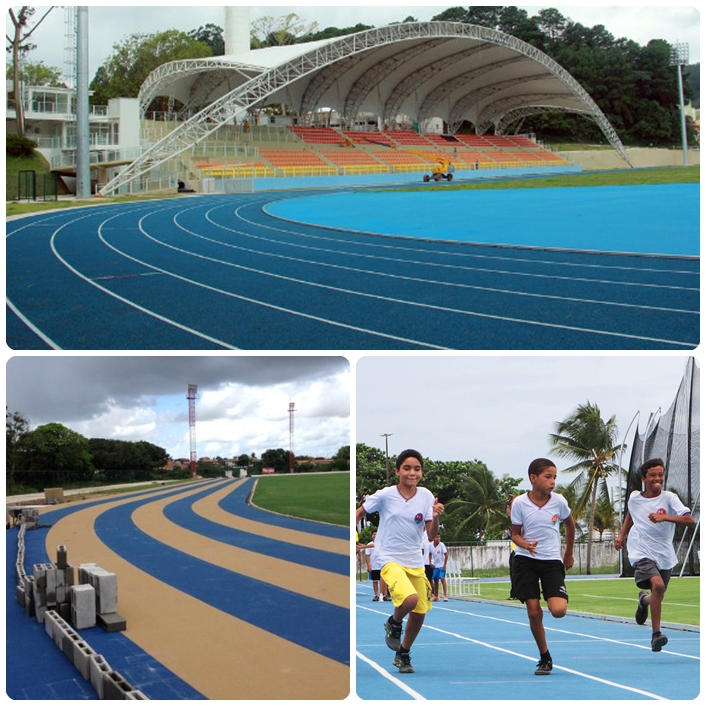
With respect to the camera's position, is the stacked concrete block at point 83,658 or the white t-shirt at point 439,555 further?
the white t-shirt at point 439,555

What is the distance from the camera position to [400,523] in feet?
15.7

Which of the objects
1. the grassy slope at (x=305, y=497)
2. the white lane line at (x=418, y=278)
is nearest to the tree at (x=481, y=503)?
the grassy slope at (x=305, y=497)

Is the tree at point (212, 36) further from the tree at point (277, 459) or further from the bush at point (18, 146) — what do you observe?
the tree at point (277, 459)

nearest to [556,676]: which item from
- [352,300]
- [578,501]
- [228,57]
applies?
[578,501]

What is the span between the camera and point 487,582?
775cm

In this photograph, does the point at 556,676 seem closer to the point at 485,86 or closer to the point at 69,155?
the point at 69,155

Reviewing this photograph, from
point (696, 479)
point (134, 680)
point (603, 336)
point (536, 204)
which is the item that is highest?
point (536, 204)

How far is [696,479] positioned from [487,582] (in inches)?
83.2

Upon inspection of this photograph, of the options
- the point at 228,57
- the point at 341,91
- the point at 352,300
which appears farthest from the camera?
the point at 341,91

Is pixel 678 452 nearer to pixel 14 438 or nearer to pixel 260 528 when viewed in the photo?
pixel 260 528

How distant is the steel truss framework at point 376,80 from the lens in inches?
1714

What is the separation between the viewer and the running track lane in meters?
8.49

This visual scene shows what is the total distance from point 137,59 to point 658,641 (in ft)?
197

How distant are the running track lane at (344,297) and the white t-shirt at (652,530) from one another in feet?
9.04
